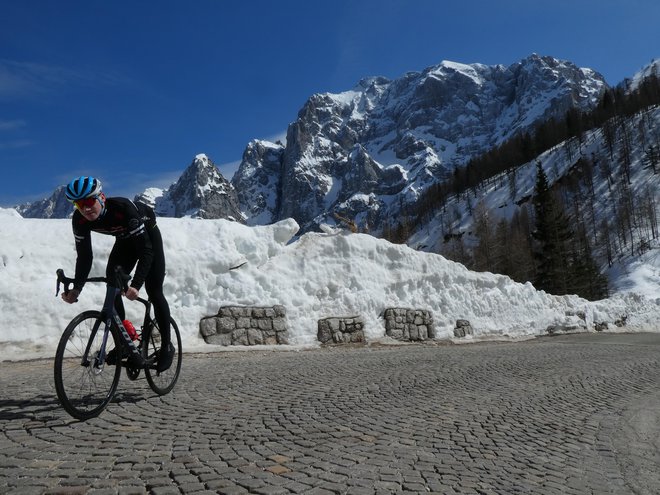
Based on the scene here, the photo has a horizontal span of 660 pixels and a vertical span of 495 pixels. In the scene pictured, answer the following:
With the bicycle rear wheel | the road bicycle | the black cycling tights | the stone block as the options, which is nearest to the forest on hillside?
the stone block

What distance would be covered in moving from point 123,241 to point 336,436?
2909mm

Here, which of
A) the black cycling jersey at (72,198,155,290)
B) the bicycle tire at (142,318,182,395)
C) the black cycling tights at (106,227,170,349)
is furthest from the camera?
the black cycling tights at (106,227,170,349)

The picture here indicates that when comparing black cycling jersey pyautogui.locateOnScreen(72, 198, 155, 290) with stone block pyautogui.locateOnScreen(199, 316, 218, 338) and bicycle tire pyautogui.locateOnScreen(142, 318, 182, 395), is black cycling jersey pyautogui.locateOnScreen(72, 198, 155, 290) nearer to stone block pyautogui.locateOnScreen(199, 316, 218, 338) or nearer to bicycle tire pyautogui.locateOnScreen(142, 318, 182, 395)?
bicycle tire pyautogui.locateOnScreen(142, 318, 182, 395)

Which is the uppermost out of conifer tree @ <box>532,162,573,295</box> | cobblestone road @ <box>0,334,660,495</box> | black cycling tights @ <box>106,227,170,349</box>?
conifer tree @ <box>532,162,573,295</box>

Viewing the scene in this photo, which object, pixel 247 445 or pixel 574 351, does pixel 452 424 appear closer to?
pixel 247 445

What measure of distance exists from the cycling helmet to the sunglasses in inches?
1.1

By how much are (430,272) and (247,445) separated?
1229cm

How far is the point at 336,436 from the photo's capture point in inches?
146

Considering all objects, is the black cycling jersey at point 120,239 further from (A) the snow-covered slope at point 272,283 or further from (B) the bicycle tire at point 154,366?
(A) the snow-covered slope at point 272,283

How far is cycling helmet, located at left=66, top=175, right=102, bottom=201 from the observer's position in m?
4.12

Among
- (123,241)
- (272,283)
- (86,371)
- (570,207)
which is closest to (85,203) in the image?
(123,241)

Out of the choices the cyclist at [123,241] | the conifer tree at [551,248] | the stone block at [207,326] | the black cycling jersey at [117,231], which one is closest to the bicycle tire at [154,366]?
the cyclist at [123,241]

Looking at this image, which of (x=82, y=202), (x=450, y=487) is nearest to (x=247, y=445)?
(x=450, y=487)

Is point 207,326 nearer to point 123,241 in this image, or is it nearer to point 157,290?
point 157,290
